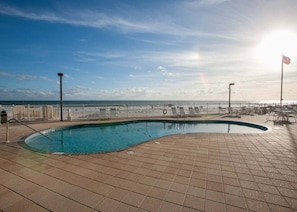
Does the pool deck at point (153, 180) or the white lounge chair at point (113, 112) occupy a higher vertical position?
the white lounge chair at point (113, 112)

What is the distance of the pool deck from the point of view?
1.95 metres

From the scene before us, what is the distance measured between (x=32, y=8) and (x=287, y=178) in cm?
839

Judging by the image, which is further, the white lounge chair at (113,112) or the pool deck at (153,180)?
the white lounge chair at (113,112)

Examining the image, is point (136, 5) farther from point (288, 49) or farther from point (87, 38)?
point (288, 49)

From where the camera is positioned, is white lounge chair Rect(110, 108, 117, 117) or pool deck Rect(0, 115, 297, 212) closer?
pool deck Rect(0, 115, 297, 212)

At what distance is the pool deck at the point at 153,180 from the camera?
76.9 inches

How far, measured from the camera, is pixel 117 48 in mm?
9508

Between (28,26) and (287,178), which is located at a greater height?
(28,26)

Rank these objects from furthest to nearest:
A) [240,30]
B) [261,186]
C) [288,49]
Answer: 1. [288,49]
2. [240,30]
3. [261,186]

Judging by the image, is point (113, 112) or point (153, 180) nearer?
point (153, 180)

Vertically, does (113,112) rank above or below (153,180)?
→ above

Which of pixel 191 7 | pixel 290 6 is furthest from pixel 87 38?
pixel 290 6

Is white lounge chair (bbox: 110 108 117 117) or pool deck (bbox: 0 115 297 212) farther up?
white lounge chair (bbox: 110 108 117 117)

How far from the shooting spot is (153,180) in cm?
254
